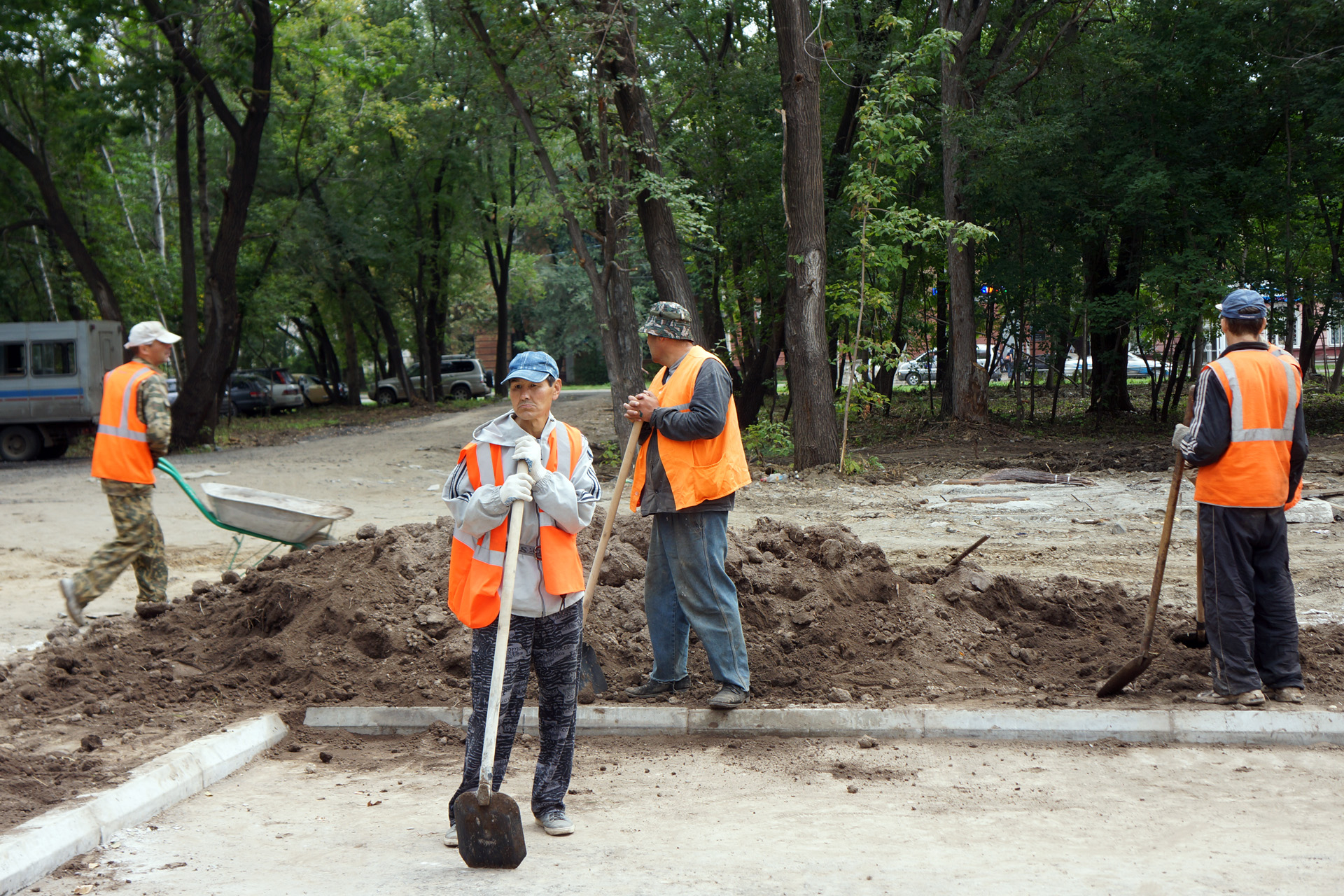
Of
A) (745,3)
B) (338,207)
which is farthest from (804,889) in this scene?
(338,207)

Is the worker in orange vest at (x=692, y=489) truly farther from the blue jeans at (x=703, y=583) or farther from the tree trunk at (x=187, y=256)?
the tree trunk at (x=187, y=256)

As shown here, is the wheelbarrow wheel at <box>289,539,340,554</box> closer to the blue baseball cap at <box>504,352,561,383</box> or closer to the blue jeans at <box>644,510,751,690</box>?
the blue jeans at <box>644,510,751,690</box>

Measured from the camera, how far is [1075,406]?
22.5m

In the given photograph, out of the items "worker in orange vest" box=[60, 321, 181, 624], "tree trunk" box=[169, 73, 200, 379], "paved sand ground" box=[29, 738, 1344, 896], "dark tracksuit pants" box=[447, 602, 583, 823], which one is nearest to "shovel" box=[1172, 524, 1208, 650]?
"paved sand ground" box=[29, 738, 1344, 896]

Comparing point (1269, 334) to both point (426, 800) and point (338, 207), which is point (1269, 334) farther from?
point (338, 207)

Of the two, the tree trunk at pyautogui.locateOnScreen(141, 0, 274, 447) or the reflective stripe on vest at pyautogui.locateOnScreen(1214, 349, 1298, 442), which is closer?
the reflective stripe on vest at pyautogui.locateOnScreen(1214, 349, 1298, 442)

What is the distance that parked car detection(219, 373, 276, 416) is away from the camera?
3597 centimetres

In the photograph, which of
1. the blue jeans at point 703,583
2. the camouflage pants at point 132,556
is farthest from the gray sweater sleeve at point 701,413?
the camouflage pants at point 132,556

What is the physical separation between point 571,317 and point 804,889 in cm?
4319

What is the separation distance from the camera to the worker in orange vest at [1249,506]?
197 inches

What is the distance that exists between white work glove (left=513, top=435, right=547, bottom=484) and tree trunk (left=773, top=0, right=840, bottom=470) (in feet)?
36.9

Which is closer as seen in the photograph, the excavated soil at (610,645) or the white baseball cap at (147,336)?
the excavated soil at (610,645)

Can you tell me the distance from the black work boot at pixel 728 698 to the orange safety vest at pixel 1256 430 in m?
2.51

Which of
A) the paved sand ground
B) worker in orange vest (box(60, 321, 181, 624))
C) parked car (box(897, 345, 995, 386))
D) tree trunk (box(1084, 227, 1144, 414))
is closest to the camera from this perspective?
the paved sand ground
